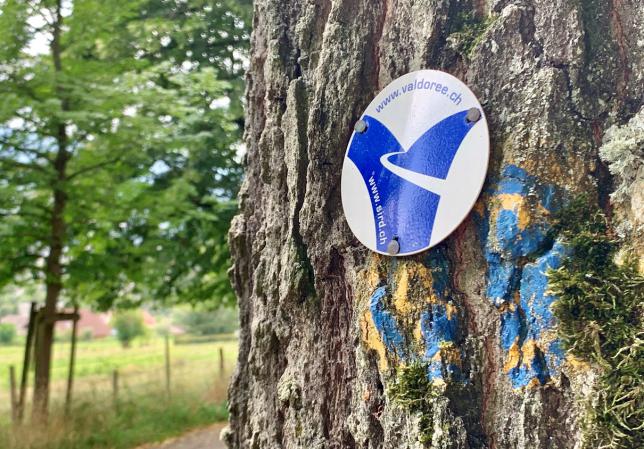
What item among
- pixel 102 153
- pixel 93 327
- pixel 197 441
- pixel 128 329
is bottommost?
pixel 197 441

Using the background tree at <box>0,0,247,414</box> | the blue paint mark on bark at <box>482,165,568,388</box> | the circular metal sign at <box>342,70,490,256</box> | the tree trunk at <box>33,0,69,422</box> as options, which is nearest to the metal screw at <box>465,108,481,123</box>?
the circular metal sign at <box>342,70,490,256</box>

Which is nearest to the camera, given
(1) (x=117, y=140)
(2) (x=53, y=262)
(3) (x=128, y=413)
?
(1) (x=117, y=140)

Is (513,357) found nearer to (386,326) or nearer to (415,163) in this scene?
(386,326)

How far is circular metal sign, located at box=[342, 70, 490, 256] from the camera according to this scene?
5.72 feet

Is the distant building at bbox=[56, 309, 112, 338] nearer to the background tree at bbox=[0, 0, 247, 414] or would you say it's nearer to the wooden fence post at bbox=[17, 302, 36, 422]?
the wooden fence post at bbox=[17, 302, 36, 422]

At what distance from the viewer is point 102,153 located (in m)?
6.19

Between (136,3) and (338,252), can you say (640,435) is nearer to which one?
Result: (338,252)

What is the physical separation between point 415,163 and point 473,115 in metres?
0.24

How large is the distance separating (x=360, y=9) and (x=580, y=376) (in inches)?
56.6

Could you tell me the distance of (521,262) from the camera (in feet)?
5.52

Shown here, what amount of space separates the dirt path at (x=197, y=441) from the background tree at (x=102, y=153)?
63.7 inches

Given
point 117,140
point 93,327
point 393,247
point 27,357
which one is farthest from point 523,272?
point 93,327

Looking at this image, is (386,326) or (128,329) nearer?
(386,326)

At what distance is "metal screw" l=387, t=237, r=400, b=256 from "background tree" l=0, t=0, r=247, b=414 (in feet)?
14.1
